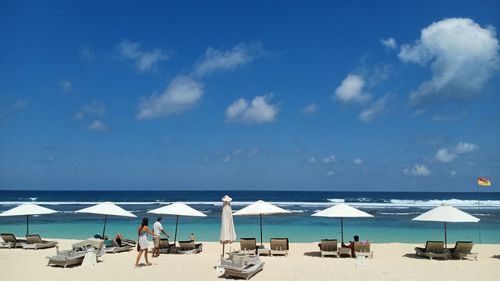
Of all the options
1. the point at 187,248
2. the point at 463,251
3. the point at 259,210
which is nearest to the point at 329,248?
the point at 259,210

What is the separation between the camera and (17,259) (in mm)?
13016

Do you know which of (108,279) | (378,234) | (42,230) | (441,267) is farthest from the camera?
(42,230)

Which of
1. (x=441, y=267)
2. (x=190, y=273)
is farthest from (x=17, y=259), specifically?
(x=441, y=267)

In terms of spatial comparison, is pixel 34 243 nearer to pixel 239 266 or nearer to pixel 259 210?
pixel 259 210

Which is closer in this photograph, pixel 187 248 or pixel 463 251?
pixel 463 251

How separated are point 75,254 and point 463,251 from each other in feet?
36.6

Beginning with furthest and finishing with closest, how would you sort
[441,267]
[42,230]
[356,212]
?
[42,230] < [356,212] < [441,267]

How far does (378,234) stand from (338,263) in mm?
10819

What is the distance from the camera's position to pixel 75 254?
11867 millimetres

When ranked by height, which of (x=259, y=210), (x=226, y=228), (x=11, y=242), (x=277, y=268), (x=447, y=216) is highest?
(x=259, y=210)

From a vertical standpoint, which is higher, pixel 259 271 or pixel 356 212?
pixel 356 212

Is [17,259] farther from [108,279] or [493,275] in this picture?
[493,275]

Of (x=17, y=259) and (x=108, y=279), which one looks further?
(x=17, y=259)

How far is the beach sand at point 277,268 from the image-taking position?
1053cm
